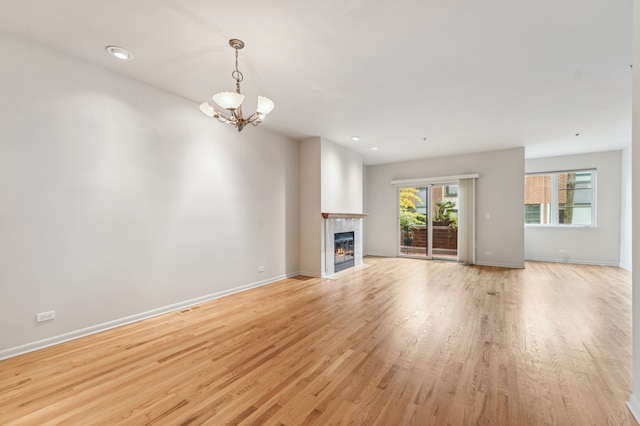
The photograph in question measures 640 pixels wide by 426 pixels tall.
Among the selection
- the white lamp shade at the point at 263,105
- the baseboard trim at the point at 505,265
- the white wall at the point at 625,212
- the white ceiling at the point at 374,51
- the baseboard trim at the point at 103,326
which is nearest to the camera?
the white ceiling at the point at 374,51

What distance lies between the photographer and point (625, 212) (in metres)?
6.45

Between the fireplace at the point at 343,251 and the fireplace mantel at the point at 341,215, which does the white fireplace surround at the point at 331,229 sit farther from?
the fireplace at the point at 343,251

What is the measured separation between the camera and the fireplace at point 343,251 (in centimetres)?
607

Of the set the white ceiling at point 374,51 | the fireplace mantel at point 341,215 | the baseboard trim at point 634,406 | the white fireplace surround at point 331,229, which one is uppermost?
the white ceiling at point 374,51

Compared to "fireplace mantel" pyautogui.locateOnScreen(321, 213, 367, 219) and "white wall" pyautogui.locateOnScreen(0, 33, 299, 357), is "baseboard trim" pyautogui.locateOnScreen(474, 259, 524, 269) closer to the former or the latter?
"fireplace mantel" pyautogui.locateOnScreen(321, 213, 367, 219)

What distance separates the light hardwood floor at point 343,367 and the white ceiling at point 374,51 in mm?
2818

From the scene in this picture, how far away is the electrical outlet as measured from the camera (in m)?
2.57

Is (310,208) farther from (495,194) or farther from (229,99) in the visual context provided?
(495,194)

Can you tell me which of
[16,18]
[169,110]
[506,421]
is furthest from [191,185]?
[506,421]

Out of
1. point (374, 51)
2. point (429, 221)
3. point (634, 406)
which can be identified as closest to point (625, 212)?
point (429, 221)

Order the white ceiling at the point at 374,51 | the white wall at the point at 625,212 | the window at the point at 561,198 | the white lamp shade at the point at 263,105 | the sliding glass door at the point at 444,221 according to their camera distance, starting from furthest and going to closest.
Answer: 1. the sliding glass door at the point at 444,221
2. the window at the point at 561,198
3. the white wall at the point at 625,212
4. the white lamp shade at the point at 263,105
5. the white ceiling at the point at 374,51

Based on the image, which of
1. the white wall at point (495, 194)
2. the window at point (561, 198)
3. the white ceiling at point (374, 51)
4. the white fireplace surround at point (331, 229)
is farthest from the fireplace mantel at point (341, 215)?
the window at point (561, 198)

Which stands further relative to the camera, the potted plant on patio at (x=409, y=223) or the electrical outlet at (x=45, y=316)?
the potted plant on patio at (x=409, y=223)

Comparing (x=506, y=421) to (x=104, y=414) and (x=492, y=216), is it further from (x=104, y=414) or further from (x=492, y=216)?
(x=492, y=216)
